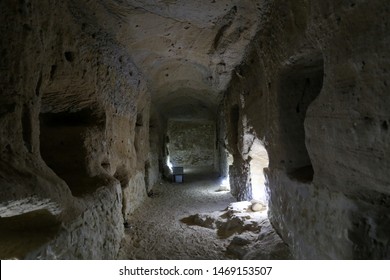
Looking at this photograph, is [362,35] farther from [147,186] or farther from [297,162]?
[147,186]

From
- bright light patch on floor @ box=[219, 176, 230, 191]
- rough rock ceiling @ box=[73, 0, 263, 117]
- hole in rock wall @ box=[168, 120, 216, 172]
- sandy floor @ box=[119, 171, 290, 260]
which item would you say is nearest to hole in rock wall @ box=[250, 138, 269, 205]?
sandy floor @ box=[119, 171, 290, 260]

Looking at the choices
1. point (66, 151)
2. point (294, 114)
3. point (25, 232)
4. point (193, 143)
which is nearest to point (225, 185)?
point (294, 114)

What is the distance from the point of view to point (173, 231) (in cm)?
444

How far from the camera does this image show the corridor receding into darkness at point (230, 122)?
200 centimetres

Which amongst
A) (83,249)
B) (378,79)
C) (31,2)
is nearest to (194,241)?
(83,249)

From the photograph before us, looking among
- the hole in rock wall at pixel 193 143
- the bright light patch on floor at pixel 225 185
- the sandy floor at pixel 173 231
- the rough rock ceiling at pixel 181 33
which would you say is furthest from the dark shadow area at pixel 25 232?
the hole in rock wall at pixel 193 143

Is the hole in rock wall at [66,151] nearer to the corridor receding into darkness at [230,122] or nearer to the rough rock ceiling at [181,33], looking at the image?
the corridor receding into darkness at [230,122]

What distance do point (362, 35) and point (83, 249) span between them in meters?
2.93

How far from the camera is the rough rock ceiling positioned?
140 inches

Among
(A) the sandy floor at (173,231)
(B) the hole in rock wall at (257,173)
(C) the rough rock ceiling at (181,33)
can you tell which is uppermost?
(C) the rough rock ceiling at (181,33)

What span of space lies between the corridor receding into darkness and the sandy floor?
0.03 m

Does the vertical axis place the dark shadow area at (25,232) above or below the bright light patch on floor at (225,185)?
above

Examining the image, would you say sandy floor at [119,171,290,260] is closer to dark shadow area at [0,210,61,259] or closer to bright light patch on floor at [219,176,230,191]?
bright light patch on floor at [219,176,230,191]

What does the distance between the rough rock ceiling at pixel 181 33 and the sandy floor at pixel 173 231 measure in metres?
2.89
